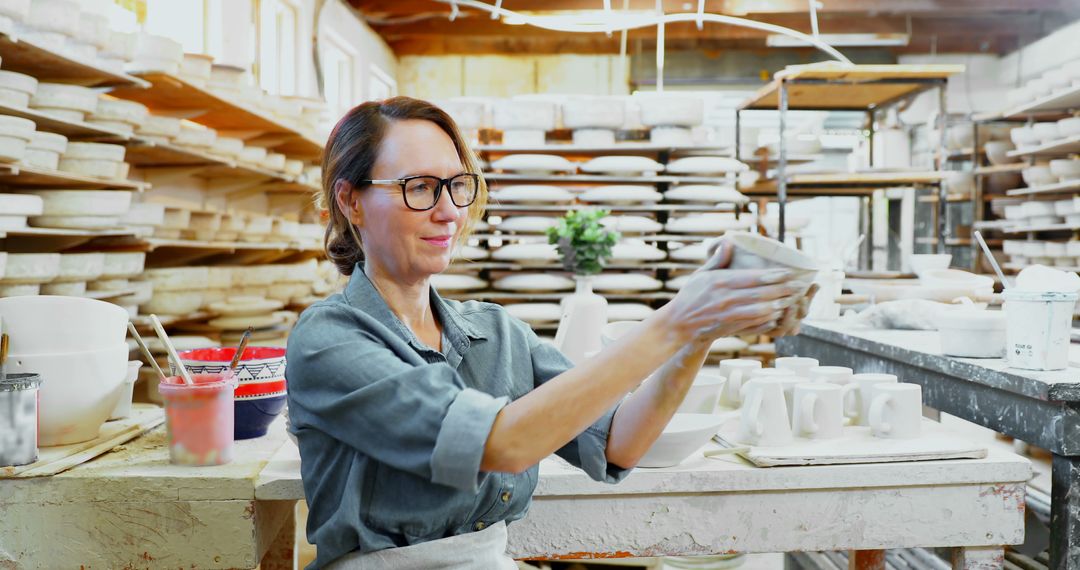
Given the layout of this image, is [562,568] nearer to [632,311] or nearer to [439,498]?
[439,498]

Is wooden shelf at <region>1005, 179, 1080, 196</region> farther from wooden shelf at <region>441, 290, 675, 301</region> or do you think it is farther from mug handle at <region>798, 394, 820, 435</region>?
Answer: mug handle at <region>798, 394, 820, 435</region>

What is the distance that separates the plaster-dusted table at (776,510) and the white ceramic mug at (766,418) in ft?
0.42

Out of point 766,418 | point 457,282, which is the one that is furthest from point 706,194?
point 766,418

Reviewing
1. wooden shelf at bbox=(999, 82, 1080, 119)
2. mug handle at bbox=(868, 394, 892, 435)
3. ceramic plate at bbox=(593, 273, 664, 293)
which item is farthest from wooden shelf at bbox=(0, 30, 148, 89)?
wooden shelf at bbox=(999, 82, 1080, 119)

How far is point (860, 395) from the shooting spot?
77.2 inches

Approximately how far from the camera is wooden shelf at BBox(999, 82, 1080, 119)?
636 cm

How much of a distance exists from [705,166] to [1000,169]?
3796mm

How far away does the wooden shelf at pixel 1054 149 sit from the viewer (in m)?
6.45

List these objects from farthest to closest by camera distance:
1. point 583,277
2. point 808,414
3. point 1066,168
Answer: point 1066,168
point 583,277
point 808,414

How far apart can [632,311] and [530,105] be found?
156 centimetres

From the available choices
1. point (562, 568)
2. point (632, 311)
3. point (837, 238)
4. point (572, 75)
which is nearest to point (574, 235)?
point (562, 568)

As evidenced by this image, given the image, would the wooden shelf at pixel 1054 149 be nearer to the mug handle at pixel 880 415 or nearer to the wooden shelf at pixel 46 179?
the mug handle at pixel 880 415

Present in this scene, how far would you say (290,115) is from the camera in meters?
4.79

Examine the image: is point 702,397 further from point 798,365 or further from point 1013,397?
point 1013,397
